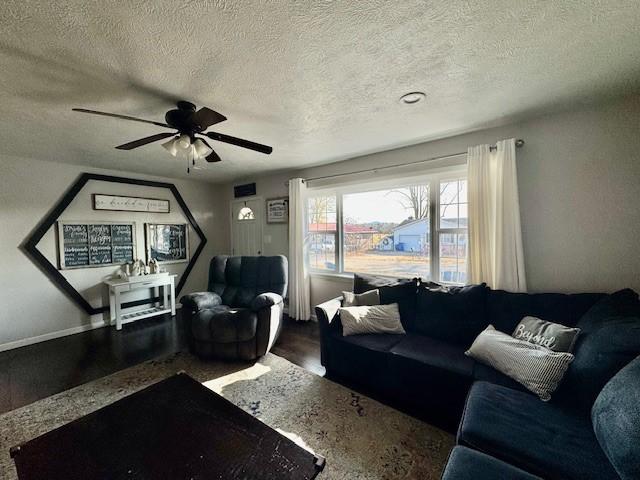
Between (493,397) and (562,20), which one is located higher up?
(562,20)

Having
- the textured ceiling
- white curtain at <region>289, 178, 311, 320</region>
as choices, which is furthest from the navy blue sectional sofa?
the textured ceiling

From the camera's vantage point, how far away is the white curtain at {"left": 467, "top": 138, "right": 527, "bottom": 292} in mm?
2289

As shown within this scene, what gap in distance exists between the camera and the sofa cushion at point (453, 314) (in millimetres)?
2176

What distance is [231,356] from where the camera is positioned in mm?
2652

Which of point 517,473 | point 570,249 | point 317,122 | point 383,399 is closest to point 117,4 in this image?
point 317,122

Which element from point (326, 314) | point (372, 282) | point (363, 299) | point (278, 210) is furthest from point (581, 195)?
point (278, 210)

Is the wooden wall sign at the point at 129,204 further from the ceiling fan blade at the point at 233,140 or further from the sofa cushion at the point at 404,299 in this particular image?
the sofa cushion at the point at 404,299

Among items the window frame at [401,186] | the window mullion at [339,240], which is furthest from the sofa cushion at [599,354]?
the window mullion at [339,240]

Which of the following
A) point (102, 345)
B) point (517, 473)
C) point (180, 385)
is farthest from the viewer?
point (102, 345)

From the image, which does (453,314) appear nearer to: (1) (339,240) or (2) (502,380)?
(2) (502,380)

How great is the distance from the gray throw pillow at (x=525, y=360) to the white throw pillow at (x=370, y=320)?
0.66 meters

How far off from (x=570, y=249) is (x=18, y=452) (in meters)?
3.61

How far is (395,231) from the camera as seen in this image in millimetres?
3277

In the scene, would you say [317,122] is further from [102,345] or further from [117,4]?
[102,345]
